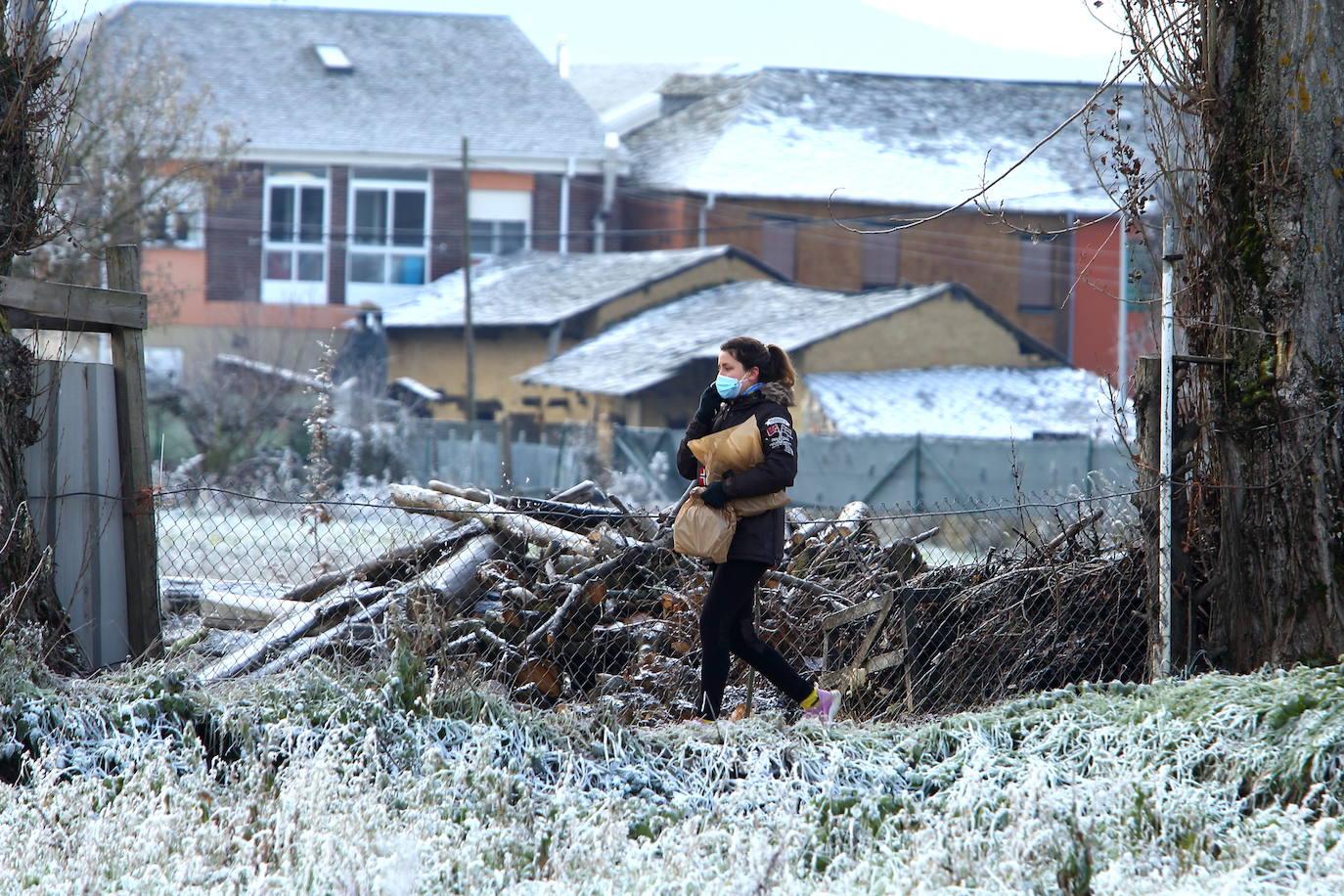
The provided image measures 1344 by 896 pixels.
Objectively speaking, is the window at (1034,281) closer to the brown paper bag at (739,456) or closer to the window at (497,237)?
the window at (497,237)

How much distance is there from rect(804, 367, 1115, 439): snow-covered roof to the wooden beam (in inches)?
707

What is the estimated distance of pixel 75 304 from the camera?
217 inches

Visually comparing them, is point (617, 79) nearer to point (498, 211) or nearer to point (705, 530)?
point (498, 211)

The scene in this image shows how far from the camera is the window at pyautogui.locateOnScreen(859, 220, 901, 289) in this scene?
37031 millimetres

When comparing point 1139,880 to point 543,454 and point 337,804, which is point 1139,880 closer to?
point 337,804

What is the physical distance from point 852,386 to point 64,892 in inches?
847

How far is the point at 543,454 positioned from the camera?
22.4 m

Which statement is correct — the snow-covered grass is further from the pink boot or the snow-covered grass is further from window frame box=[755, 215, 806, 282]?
window frame box=[755, 215, 806, 282]

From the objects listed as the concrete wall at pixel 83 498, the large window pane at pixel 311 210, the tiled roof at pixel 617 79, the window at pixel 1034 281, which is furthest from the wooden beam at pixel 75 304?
the tiled roof at pixel 617 79

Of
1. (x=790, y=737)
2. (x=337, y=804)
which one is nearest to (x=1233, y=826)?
(x=790, y=737)

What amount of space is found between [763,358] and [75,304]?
9.03 feet

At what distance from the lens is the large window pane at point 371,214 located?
3675cm

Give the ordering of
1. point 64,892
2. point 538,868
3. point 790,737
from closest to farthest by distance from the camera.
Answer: point 64,892 < point 538,868 < point 790,737

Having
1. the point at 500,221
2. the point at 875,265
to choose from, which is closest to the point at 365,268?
the point at 500,221
